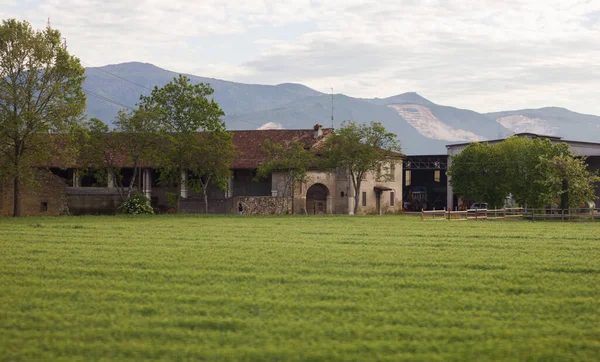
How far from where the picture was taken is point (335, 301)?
14.3 metres

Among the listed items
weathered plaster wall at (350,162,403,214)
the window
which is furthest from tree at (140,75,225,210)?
weathered plaster wall at (350,162,403,214)

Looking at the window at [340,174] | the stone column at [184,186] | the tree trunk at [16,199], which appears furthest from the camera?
the window at [340,174]

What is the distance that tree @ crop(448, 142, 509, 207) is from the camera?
2559 inches

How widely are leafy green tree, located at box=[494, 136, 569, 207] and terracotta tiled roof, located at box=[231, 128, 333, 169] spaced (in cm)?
1760

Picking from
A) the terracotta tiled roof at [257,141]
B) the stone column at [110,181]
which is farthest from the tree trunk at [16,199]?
the terracotta tiled roof at [257,141]

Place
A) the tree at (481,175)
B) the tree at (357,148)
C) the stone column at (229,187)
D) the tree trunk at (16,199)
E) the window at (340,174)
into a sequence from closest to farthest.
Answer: the tree trunk at (16,199)
the tree at (357,148)
the tree at (481,175)
the stone column at (229,187)
the window at (340,174)

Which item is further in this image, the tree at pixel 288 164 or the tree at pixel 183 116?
the tree at pixel 288 164

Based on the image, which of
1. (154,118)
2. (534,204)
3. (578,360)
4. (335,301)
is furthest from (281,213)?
(578,360)

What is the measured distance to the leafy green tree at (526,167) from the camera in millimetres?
60062

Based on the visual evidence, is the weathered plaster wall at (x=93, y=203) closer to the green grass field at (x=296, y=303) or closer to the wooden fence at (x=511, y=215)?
the wooden fence at (x=511, y=215)

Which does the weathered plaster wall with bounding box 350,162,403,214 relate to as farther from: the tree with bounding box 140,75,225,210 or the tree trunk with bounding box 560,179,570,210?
the tree trunk with bounding box 560,179,570,210

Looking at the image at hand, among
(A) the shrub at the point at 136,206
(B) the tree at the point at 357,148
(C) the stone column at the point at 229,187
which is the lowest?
(A) the shrub at the point at 136,206

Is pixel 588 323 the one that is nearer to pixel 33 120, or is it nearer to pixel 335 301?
pixel 335 301

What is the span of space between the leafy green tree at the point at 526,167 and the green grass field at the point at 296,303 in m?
36.4
